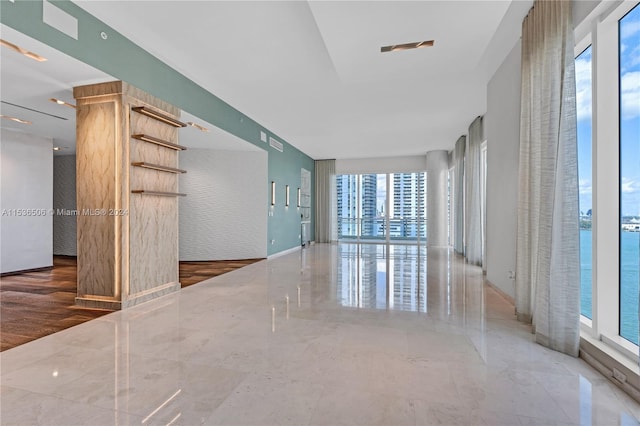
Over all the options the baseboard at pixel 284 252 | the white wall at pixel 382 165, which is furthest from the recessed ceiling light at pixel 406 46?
the white wall at pixel 382 165

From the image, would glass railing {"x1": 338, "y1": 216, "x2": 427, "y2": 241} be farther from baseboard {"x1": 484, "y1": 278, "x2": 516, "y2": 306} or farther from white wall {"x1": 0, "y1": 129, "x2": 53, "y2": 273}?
white wall {"x1": 0, "y1": 129, "x2": 53, "y2": 273}

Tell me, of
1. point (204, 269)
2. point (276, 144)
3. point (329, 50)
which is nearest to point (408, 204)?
point (276, 144)

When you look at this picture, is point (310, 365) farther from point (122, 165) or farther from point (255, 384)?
point (122, 165)

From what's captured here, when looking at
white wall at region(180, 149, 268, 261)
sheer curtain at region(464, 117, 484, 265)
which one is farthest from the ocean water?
white wall at region(180, 149, 268, 261)

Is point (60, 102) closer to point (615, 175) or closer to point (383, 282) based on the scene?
point (383, 282)

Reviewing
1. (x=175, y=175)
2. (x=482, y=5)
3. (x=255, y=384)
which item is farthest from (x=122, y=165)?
(x=482, y=5)

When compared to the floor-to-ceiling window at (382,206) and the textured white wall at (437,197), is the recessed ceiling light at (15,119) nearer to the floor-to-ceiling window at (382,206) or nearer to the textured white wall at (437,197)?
the floor-to-ceiling window at (382,206)

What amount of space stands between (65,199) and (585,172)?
10.4 metres

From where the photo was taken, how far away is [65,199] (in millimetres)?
8023

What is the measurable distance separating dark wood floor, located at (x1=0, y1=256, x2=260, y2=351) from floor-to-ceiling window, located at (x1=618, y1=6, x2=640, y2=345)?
478cm

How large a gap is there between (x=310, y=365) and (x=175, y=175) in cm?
354

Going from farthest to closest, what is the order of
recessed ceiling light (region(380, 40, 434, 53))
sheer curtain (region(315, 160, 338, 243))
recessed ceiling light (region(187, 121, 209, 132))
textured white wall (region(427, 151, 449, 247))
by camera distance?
sheer curtain (region(315, 160, 338, 243)), textured white wall (region(427, 151, 449, 247)), recessed ceiling light (region(187, 121, 209, 132)), recessed ceiling light (region(380, 40, 434, 53))

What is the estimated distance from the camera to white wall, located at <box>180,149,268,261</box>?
24.5ft

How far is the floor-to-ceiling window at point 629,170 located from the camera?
2.12 meters
